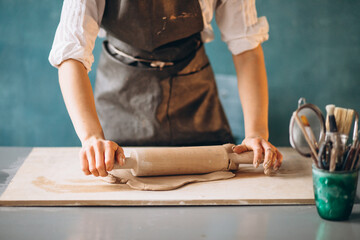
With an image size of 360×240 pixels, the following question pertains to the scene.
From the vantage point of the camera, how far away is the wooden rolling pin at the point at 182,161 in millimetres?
1069

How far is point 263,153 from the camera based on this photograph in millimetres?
1144

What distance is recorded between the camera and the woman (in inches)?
49.0

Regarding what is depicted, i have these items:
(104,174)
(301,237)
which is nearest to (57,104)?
(104,174)

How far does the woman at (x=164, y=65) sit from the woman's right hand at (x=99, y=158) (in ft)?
0.76

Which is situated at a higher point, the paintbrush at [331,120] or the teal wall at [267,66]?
the paintbrush at [331,120]

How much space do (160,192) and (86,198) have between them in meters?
0.17

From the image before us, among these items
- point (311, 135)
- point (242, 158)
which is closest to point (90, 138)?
point (242, 158)

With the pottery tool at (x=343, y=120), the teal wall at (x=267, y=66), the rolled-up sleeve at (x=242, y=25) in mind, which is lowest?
the teal wall at (x=267, y=66)

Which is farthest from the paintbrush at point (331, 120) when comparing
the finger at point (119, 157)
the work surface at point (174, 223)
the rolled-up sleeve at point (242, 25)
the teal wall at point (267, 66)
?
the teal wall at point (267, 66)

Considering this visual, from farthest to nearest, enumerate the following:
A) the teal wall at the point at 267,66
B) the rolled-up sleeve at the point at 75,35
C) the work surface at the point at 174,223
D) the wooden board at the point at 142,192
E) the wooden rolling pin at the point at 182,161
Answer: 1. the teal wall at the point at 267,66
2. the rolled-up sleeve at the point at 75,35
3. the wooden rolling pin at the point at 182,161
4. the wooden board at the point at 142,192
5. the work surface at the point at 174,223

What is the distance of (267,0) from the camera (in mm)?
2631

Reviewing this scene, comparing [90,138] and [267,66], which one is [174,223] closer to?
[90,138]

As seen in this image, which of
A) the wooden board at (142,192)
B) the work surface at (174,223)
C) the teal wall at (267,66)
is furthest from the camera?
→ the teal wall at (267,66)

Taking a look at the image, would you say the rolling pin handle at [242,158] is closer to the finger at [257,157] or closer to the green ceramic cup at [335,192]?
the finger at [257,157]
